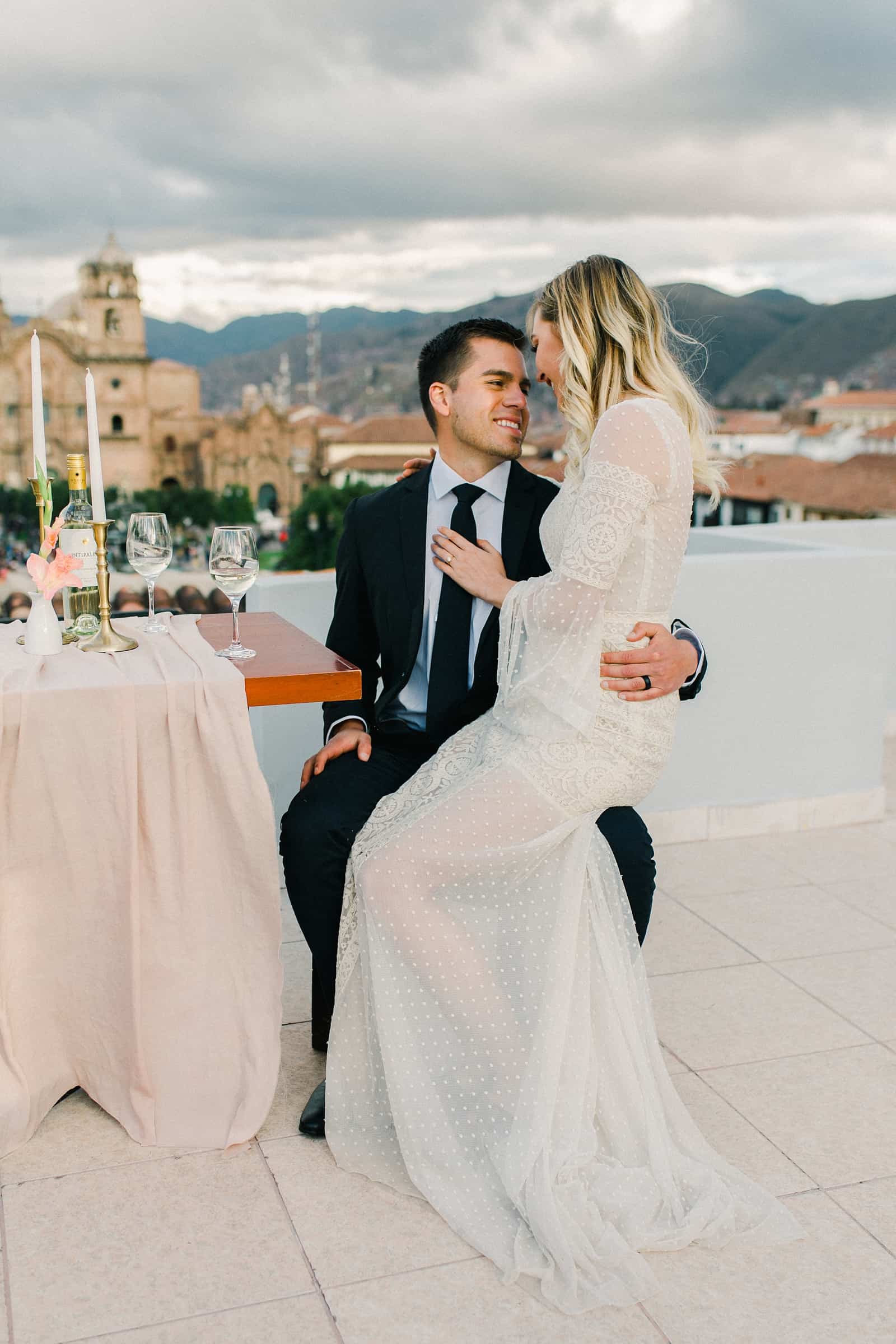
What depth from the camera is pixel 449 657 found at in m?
2.09

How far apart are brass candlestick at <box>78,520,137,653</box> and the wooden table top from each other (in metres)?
0.15

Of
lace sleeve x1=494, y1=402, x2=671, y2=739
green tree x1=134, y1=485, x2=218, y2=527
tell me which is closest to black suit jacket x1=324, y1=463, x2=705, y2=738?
lace sleeve x1=494, y1=402, x2=671, y2=739

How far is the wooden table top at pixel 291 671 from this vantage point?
1673mm

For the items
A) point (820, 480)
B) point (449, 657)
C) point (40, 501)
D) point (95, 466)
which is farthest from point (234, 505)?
point (95, 466)

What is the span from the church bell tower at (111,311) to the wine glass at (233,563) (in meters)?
51.7

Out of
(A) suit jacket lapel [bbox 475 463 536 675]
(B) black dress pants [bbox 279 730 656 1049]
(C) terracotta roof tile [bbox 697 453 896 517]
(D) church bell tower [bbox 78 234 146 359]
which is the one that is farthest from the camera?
(D) church bell tower [bbox 78 234 146 359]

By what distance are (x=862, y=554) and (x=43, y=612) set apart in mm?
2309

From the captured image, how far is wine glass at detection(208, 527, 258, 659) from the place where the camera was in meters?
1.78

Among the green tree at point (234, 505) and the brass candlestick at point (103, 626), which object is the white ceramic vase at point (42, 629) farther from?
the green tree at point (234, 505)

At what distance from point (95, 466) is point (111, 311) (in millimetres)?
53966

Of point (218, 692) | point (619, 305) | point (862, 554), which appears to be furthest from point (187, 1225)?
point (862, 554)

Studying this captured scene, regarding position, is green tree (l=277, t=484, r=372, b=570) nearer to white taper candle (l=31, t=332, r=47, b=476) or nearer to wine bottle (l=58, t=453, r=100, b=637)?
wine bottle (l=58, t=453, r=100, b=637)

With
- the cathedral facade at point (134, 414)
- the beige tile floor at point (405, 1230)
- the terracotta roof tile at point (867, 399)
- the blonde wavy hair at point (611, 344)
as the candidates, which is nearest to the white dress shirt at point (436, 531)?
the blonde wavy hair at point (611, 344)

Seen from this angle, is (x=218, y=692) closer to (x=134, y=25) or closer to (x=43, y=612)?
(x=43, y=612)
